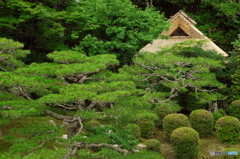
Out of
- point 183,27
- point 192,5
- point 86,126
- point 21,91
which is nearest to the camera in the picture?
point 21,91

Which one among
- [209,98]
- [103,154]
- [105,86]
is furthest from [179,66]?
[103,154]

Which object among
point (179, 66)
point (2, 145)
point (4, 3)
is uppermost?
point (4, 3)

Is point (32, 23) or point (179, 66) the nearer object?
point (179, 66)

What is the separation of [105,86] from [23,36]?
10.7 meters

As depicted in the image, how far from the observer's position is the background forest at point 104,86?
6242mm

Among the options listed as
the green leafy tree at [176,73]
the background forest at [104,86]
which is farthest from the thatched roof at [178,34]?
the green leafy tree at [176,73]

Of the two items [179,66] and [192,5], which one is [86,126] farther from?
[192,5]

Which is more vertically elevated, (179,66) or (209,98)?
(179,66)

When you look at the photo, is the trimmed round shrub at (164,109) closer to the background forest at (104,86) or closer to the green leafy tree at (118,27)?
the background forest at (104,86)

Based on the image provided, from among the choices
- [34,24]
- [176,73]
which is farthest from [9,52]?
[176,73]

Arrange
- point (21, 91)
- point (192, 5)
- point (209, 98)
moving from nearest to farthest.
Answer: point (21, 91) < point (209, 98) < point (192, 5)

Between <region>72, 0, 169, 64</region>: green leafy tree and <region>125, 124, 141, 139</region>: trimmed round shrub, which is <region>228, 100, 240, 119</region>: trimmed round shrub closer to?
<region>125, 124, 141, 139</region>: trimmed round shrub

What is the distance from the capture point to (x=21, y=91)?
6.81 meters

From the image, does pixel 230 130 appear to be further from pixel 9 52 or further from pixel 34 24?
pixel 34 24
